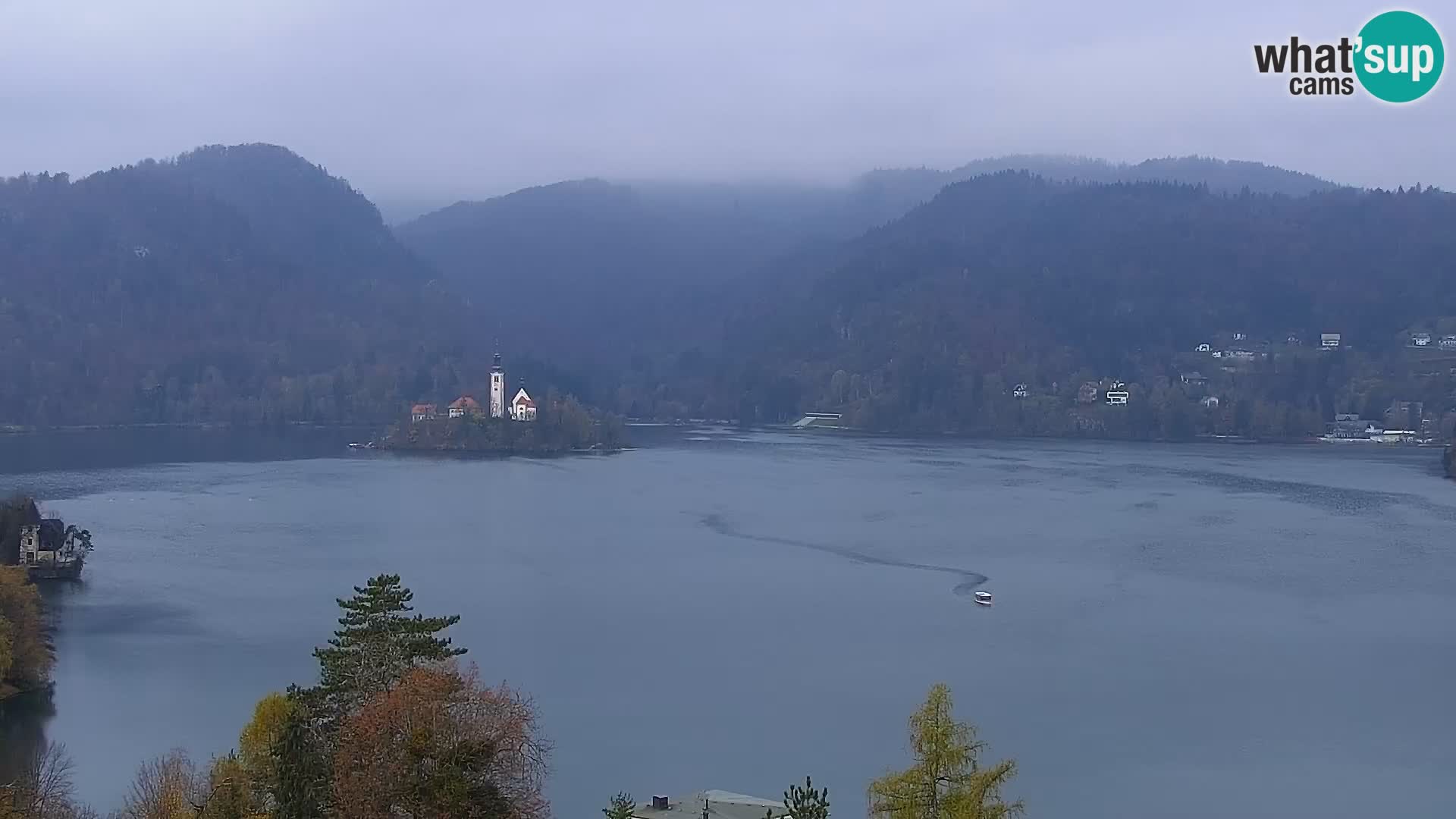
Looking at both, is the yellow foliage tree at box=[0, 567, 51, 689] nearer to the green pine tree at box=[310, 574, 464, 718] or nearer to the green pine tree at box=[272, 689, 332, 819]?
the green pine tree at box=[310, 574, 464, 718]

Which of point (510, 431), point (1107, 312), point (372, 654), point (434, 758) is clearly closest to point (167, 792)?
point (372, 654)

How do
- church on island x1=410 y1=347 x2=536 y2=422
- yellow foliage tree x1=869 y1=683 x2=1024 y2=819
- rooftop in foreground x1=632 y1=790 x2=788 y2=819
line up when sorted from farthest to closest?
church on island x1=410 y1=347 x2=536 y2=422 → rooftop in foreground x1=632 y1=790 x2=788 y2=819 → yellow foliage tree x1=869 y1=683 x2=1024 y2=819

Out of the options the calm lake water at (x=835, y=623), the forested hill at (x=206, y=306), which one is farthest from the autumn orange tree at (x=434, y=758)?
the forested hill at (x=206, y=306)

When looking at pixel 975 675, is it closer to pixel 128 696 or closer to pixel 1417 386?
pixel 128 696

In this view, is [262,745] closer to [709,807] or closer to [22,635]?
[709,807]

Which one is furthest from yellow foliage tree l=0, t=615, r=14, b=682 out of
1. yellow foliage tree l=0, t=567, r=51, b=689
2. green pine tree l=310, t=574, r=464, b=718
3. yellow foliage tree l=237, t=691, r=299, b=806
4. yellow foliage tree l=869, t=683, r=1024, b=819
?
yellow foliage tree l=869, t=683, r=1024, b=819

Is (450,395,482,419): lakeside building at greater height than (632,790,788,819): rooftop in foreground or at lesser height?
greater
